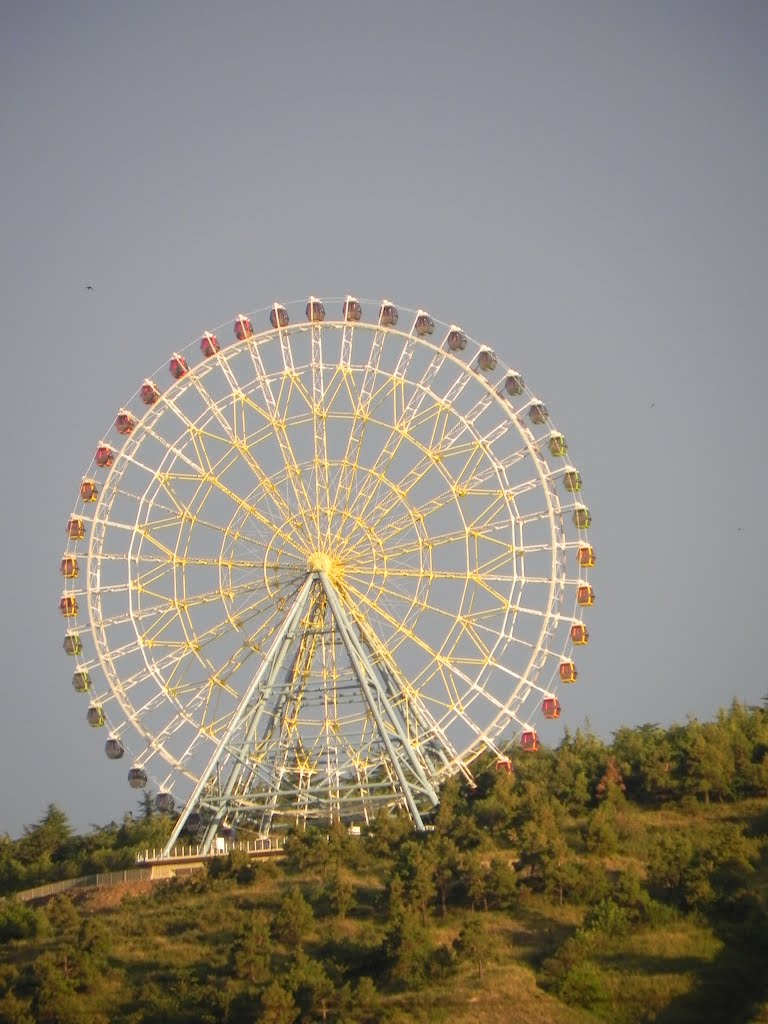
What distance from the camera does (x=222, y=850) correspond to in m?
69.1

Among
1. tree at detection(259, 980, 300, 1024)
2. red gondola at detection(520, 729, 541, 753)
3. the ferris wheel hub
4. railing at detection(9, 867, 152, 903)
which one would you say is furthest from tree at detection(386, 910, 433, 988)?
the ferris wheel hub

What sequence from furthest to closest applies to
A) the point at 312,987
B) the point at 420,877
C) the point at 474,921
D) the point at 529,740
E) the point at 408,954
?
the point at 529,740 → the point at 420,877 → the point at 474,921 → the point at 408,954 → the point at 312,987

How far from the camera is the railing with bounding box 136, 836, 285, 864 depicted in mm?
67688

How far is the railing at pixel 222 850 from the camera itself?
6769 cm

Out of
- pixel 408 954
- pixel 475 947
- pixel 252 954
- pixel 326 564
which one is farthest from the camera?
pixel 326 564

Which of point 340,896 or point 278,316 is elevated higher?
point 278,316

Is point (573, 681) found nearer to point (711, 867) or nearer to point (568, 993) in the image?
point (711, 867)

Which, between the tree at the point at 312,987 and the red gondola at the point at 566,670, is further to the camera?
the red gondola at the point at 566,670

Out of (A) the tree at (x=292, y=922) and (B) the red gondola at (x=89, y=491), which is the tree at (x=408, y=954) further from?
(B) the red gondola at (x=89, y=491)

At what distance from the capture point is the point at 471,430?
69.0 metres

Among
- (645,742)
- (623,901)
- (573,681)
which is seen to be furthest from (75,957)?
(645,742)

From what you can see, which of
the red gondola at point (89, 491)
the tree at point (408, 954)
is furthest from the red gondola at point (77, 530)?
the tree at point (408, 954)

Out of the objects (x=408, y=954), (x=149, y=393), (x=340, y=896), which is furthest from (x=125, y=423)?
(x=408, y=954)

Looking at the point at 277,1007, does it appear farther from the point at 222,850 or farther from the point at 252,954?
the point at 222,850
